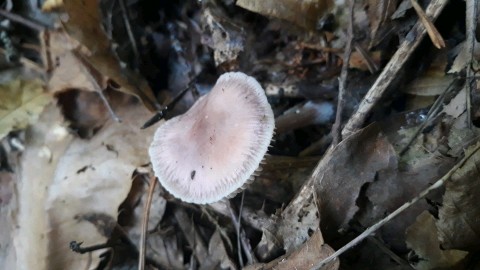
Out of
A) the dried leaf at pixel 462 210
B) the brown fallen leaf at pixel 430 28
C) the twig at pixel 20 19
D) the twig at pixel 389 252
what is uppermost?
the twig at pixel 20 19

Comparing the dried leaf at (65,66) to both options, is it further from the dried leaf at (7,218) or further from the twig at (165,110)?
the dried leaf at (7,218)

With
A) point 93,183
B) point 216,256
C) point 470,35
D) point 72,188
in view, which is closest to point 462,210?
point 470,35

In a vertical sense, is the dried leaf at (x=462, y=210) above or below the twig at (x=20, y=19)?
below

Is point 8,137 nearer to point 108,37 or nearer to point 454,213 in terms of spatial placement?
point 108,37

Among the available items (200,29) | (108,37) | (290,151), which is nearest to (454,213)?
(290,151)

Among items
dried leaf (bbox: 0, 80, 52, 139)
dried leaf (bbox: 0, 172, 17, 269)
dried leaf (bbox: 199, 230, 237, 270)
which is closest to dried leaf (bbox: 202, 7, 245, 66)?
dried leaf (bbox: 199, 230, 237, 270)

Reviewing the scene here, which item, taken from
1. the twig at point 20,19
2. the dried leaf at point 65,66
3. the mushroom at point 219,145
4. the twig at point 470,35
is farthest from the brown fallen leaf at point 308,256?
the twig at point 20,19

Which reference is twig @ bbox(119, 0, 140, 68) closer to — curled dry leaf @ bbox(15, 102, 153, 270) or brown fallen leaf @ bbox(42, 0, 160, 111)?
brown fallen leaf @ bbox(42, 0, 160, 111)

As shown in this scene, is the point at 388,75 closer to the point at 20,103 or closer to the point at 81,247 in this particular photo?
the point at 81,247
